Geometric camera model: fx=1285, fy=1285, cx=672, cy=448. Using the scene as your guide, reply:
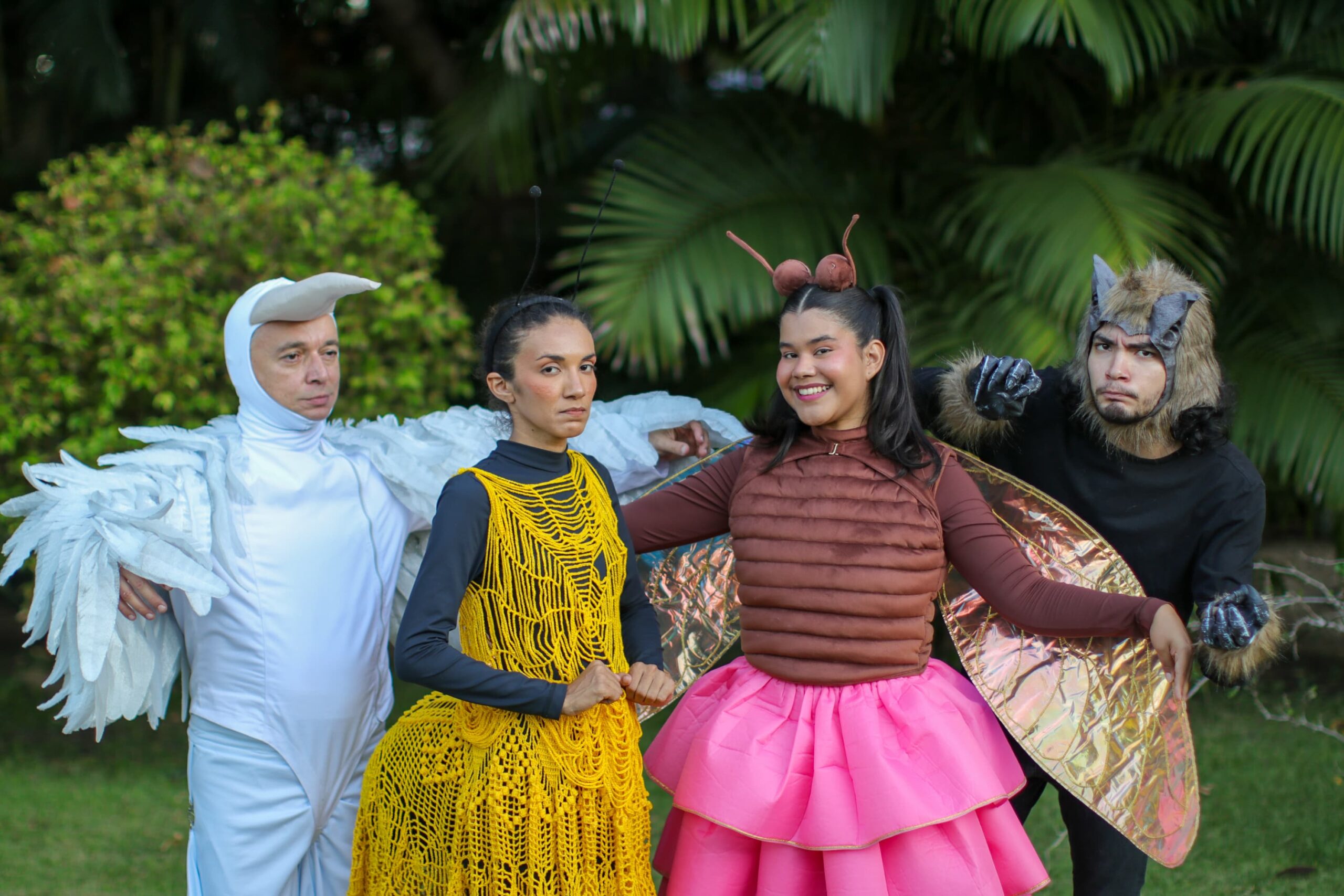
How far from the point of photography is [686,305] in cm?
493

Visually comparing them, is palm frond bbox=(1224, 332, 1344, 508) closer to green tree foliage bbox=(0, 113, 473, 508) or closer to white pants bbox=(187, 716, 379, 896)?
green tree foliage bbox=(0, 113, 473, 508)

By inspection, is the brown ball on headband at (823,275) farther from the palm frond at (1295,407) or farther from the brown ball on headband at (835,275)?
the palm frond at (1295,407)

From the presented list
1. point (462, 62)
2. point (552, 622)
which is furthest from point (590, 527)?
point (462, 62)

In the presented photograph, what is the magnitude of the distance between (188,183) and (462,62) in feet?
7.87

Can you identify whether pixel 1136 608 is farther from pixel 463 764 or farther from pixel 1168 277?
pixel 463 764

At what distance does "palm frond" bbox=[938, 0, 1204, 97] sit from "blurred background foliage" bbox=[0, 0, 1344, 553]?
0.02 meters

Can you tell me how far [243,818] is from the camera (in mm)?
2625

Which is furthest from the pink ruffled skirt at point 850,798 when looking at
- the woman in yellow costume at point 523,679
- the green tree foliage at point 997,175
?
the green tree foliage at point 997,175

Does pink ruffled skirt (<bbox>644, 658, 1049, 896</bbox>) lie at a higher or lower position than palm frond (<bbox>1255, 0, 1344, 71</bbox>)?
lower

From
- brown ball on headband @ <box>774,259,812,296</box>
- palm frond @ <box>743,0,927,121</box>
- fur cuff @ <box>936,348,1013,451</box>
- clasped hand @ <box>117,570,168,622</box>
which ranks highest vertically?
palm frond @ <box>743,0,927,121</box>

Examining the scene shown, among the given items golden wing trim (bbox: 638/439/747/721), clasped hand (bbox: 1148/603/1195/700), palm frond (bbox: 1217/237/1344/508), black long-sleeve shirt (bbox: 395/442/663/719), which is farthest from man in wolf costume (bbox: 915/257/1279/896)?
palm frond (bbox: 1217/237/1344/508)

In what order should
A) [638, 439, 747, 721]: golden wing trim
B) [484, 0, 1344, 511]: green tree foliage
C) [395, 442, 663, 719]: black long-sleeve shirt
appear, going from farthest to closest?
[484, 0, 1344, 511]: green tree foliage < [638, 439, 747, 721]: golden wing trim < [395, 442, 663, 719]: black long-sleeve shirt

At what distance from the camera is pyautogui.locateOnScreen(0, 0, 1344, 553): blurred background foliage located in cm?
474

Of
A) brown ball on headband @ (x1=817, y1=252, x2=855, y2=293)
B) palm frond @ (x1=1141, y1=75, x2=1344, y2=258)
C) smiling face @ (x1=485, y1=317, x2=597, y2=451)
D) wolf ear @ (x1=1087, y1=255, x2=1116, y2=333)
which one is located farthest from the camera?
palm frond @ (x1=1141, y1=75, x2=1344, y2=258)
